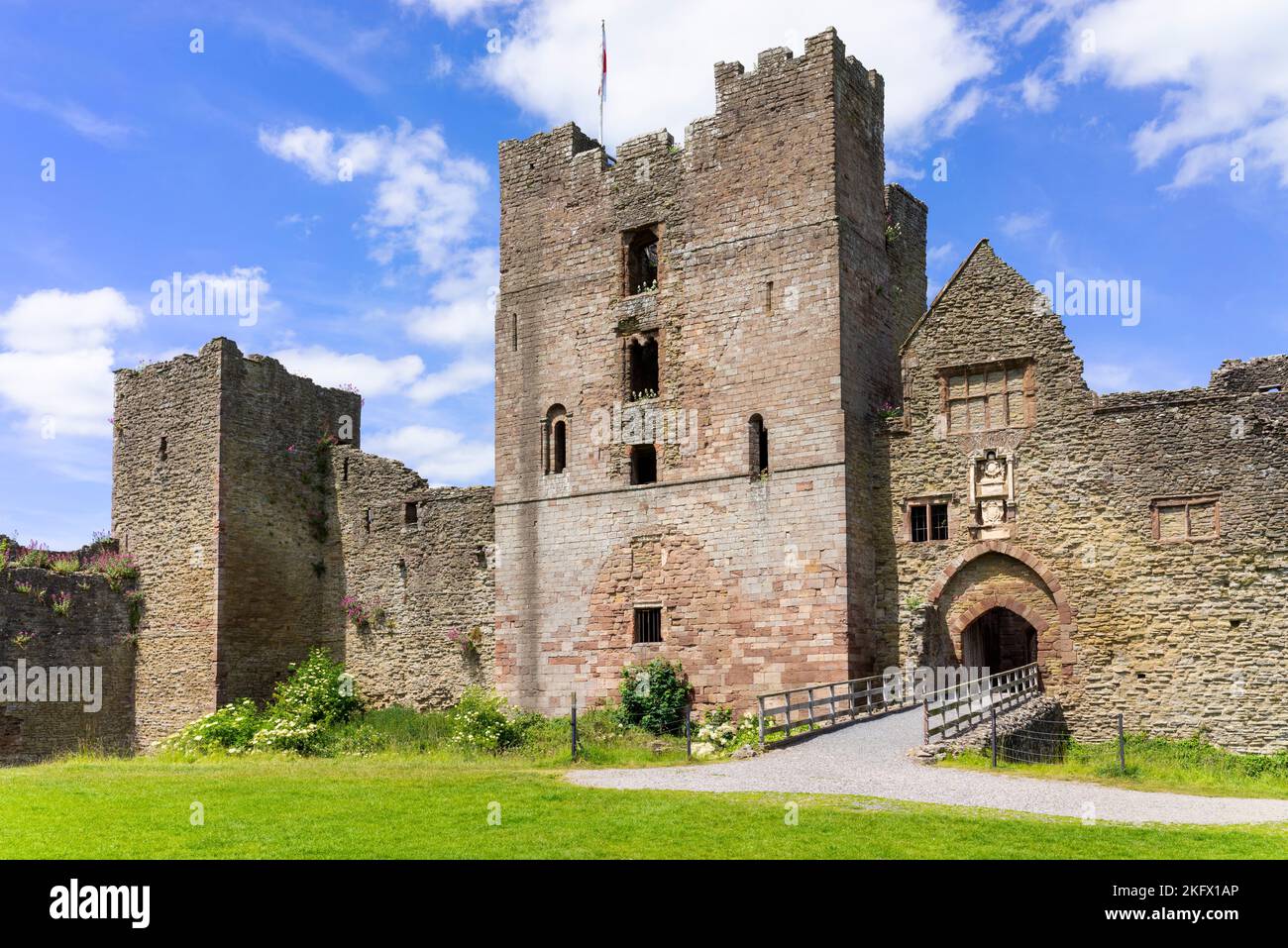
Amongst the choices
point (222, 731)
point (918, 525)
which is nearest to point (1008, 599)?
point (918, 525)

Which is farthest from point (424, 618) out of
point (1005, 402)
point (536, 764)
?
point (1005, 402)

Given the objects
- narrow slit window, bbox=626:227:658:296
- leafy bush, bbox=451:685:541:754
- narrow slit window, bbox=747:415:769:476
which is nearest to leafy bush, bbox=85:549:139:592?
leafy bush, bbox=451:685:541:754

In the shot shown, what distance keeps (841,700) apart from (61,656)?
58.1 feet

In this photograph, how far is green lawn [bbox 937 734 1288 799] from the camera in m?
16.4

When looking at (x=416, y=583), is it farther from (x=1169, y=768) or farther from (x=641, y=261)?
(x=1169, y=768)

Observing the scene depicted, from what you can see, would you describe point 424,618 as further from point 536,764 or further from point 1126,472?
point 1126,472

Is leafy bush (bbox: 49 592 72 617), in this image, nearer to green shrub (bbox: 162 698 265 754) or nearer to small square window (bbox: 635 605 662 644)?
green shrub (bbox: 162 698 265 754)

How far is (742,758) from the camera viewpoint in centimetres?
1900

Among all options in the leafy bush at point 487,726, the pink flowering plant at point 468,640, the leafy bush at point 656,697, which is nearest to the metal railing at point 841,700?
the leafy bush at point 656,697

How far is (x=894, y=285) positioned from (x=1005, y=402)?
4.60 meters

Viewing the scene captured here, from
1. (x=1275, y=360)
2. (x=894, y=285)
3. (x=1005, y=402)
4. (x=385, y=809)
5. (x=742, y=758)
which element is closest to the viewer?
(x=385, y=809)

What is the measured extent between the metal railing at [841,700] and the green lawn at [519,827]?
6.02 meters

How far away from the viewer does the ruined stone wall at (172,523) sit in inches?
1125

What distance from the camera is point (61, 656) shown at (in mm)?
27938
